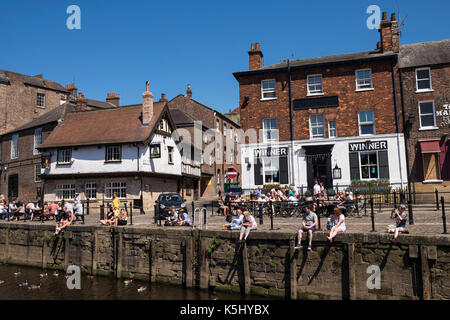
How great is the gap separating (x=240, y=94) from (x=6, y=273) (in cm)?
1686

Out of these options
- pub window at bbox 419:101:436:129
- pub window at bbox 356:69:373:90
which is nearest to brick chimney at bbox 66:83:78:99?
pub window at bbox 356:69:373:90

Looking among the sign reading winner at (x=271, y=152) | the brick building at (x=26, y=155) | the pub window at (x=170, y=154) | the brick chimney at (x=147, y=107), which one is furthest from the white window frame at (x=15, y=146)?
the sign reading winner at (x=271, y=152)

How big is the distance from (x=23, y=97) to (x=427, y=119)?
40371 mm

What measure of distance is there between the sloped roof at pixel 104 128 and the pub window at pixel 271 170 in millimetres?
8895

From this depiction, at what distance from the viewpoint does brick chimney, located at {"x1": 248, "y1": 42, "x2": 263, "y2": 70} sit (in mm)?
25469

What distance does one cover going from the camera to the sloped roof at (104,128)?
27.1 m

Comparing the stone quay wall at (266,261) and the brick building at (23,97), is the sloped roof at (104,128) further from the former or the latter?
the brick building at (23,97)

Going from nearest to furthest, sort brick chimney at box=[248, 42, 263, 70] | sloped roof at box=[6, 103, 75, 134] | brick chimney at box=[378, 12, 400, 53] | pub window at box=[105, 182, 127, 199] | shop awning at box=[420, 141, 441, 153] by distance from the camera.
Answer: shop awning at box=[420, 141, 441, 153]
brick chimney at box=[378, 12, 400, 53]
brick chimney at box=[248, 42, 263, 70]
pub window at box=[105, 182, 127, 199]
sloped roof at box=[6, 103, 75, 134]

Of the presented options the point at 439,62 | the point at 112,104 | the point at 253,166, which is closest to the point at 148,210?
the point at 253,166

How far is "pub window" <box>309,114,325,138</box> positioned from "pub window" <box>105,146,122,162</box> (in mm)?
13772

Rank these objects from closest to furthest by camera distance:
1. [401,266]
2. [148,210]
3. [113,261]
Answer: [401,266]
[113,261]
[148,210]

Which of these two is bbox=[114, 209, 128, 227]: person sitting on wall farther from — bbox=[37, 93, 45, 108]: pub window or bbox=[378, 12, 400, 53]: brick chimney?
bbox=[37, 93, 45, 108]: pub window
